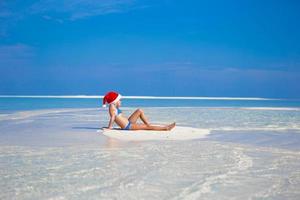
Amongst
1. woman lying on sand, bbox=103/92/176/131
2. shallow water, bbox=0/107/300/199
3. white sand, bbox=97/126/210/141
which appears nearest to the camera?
shallow water, bbox=0/107/300/199

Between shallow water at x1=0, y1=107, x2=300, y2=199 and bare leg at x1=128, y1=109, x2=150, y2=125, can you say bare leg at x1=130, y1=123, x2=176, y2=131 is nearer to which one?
bare leg at x1=128, y1=109, x2=150, y2=125

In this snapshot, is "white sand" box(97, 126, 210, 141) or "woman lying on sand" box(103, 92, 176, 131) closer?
"white sand" box(97, 126, 210, 141)

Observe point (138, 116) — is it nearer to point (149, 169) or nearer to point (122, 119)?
point (122, 119)

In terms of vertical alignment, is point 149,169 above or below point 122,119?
below

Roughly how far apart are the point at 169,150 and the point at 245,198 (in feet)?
10.8

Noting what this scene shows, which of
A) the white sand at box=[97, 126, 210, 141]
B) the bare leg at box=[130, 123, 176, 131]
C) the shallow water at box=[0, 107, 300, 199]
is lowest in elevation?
the shallow water at box=[0, 107, 300, 199]

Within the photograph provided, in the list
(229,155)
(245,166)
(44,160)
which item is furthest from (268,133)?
(44,160)

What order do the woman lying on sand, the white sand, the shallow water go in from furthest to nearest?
the woman lying on sand
the white sand
the shallow water

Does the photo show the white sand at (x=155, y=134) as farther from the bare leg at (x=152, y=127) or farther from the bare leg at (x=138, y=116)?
the bare leg at (x=138, y=116)

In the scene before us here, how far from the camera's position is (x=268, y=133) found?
10266 millimetres

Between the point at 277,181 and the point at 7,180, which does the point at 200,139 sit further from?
the point at 7,180

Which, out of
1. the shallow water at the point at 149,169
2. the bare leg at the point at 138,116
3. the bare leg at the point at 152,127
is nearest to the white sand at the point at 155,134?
the bare leg at the point at 152,127

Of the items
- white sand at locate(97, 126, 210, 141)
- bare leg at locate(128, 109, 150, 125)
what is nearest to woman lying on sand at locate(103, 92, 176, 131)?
bare leg at locate(128, 109, 150, 125)

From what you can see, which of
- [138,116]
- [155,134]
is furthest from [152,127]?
[155,134]
